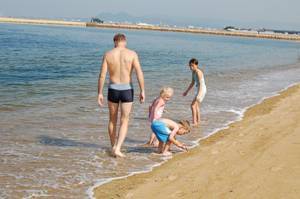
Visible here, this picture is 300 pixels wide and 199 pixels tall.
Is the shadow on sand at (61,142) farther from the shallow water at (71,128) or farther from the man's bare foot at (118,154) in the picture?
the man's bare foot at (118,154)

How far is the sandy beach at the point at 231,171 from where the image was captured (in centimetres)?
559

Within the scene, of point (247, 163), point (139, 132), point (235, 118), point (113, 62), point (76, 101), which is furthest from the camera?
point (76, 101)

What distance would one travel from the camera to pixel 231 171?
6.39m

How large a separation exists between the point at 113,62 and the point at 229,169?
2403 millimetres

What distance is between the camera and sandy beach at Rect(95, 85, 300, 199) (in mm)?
5590

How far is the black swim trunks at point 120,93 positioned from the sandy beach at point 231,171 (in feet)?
3.87

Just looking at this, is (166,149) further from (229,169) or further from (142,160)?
(229,169)

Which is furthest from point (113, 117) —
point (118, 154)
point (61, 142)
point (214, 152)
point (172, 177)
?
point (172, 177)

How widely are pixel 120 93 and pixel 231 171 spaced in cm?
220

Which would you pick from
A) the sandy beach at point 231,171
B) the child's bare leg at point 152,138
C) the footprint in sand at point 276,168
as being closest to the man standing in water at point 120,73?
the child's bare leg at point 152,138

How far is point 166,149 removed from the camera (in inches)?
322

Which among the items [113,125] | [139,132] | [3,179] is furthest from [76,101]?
[3,179]

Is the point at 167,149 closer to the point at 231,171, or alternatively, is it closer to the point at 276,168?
the point at 231,171

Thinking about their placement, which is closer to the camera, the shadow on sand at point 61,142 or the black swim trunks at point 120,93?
the black swim trunks at point 120,93
